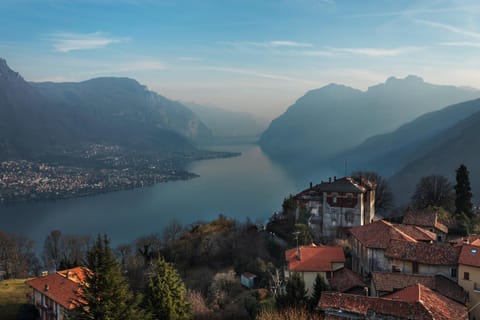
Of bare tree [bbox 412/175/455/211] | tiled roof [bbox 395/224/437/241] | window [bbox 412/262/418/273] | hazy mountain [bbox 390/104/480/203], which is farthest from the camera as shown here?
hazy mountain [bbox 390/104/480/203]

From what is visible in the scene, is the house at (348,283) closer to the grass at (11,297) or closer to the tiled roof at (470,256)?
the tiled roof at (470,256)

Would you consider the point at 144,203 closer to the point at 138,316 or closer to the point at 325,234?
the point at 325,234

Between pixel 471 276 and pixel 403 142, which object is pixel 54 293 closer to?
pixel 471 276

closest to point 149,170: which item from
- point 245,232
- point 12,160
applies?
point 12,160

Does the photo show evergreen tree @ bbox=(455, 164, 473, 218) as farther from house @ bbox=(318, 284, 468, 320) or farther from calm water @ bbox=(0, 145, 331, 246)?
calm water @ bbox=(0, 145, 331, 246)

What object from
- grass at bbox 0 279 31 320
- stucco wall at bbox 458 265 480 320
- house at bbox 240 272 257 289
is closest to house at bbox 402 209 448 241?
stucco wall at bbox 458 265 480 320

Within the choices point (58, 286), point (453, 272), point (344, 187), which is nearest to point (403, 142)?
point (344, 187)
